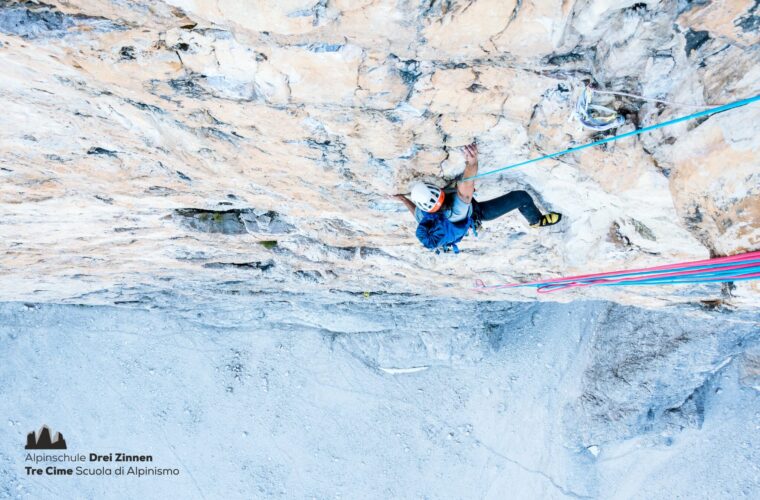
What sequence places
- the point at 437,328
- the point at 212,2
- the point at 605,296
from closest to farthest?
the point at 212,2, the point at 605,296, the point at 437,328

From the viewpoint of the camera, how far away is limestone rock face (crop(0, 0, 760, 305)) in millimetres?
2318

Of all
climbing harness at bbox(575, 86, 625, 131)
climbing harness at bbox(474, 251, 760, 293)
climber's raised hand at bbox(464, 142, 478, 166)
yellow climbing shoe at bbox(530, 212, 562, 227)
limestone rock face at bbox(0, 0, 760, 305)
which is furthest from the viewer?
yellow climbing shoe at bbox(530, 212, 562, 227)

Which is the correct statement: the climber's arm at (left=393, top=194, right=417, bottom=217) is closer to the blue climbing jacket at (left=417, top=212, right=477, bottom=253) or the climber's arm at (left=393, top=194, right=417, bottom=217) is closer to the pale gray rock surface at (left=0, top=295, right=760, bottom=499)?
the blue climbing jacket at (left=417, top=212, right=477, bottom=253)

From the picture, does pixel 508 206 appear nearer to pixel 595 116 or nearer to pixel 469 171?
pixel 469 171

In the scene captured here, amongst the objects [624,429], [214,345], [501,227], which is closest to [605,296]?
[501,227]

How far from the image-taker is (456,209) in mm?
3721

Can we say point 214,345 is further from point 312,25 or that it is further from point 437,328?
point 312,25

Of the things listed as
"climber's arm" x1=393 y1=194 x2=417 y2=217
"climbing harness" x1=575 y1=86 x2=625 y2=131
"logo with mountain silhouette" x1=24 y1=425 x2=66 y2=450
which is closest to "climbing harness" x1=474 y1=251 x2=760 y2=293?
"climbing harness" x1=575 y1=86 x2=625 y2=131

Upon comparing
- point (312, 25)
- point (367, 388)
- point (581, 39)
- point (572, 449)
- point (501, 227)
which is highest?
point (312, 25)

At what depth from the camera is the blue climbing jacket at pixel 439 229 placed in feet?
12.4

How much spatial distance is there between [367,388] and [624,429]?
165 inches

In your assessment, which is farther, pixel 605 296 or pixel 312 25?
pixel 605 296

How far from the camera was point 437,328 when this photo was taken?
8383 mm

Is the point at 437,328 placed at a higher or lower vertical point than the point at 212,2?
lower
